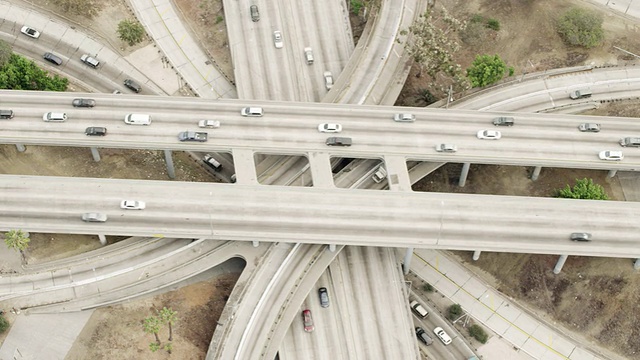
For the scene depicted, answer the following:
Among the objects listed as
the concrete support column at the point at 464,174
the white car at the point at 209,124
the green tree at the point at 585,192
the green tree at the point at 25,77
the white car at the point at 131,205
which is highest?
the green tree at the point at 25,77

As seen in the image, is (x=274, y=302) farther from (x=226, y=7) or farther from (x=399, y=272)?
(x=226, y=7)

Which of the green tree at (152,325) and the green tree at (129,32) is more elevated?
the green tree at (129,32)

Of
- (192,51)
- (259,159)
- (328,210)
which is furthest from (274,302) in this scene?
(192,51)

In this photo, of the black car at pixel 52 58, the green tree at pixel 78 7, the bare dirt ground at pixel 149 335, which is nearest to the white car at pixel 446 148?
the bare dirt ground at pixel 149 335

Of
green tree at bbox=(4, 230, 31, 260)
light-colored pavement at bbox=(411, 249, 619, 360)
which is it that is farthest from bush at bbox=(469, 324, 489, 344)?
green tree at bbox=(4, 230, 31, 260)

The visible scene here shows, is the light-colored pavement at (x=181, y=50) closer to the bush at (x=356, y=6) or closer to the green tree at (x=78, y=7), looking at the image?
the green tree at (x=78, y=7)

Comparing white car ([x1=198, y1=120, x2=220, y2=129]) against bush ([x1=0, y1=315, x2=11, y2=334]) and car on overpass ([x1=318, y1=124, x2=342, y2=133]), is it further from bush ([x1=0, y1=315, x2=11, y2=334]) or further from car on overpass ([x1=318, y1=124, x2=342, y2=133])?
bush ([x1=0, y1=315, x2=11, y2=334])
